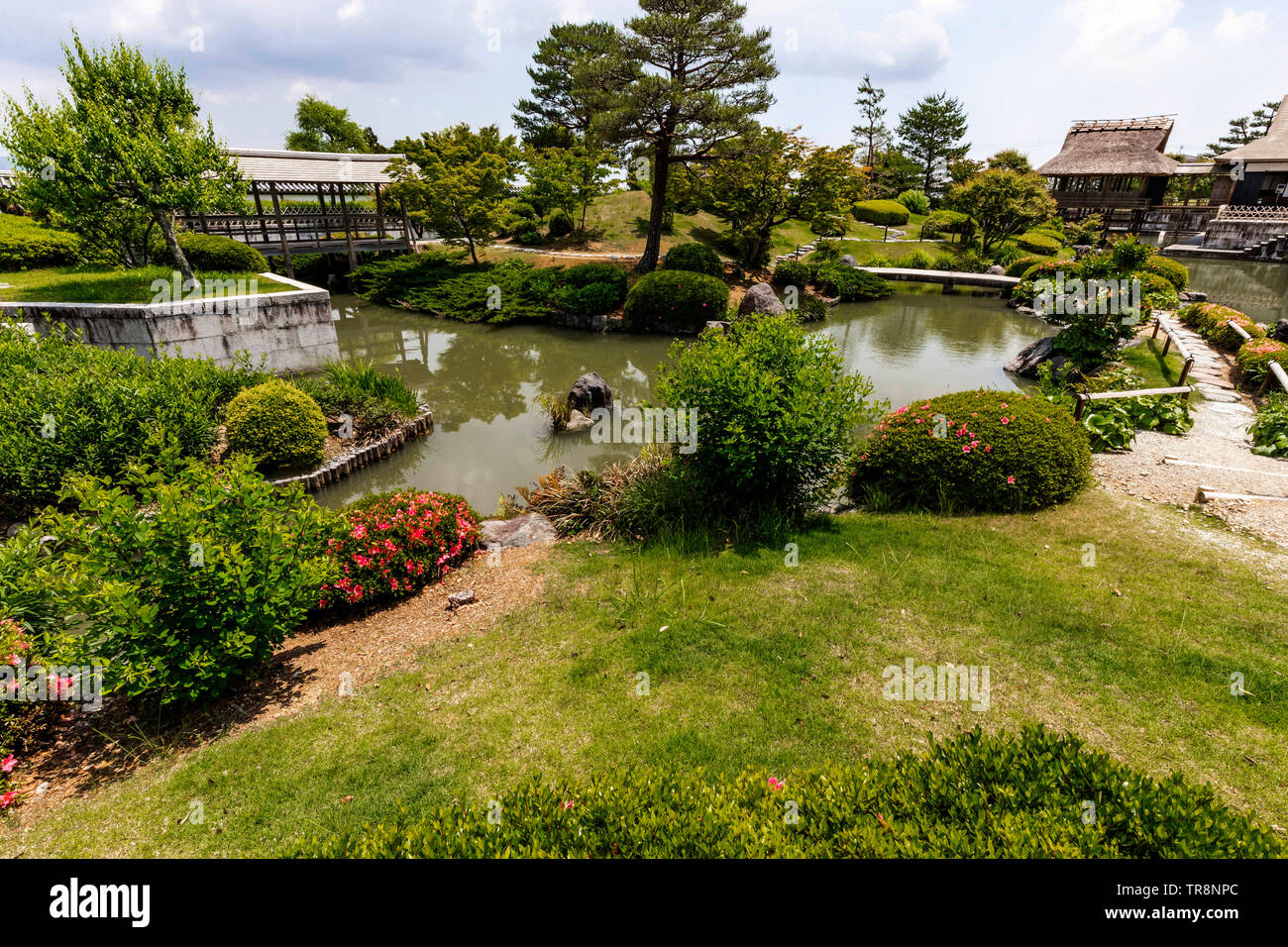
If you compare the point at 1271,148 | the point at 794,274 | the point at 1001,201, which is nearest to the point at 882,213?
the point at 1001,201

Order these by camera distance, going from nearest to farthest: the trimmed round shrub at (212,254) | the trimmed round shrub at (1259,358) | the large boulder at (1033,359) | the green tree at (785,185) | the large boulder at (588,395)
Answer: the trimmed round shrub at (1259,358), the large boulder at (588,395), the large boulder at (1033,359), the trimmed round shrub at (212,254), the green tree at (785,185)

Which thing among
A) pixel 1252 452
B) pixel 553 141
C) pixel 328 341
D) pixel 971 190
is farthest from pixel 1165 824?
pixel 553 141

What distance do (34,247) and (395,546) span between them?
798 inches

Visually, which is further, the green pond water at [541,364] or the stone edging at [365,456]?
the green pond water at [541,364]

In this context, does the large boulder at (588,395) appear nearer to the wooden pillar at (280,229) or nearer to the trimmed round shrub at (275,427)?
the trimmed round shrub at (275,427)

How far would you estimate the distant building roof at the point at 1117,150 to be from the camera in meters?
40.9

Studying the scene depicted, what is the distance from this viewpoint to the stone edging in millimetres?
10750

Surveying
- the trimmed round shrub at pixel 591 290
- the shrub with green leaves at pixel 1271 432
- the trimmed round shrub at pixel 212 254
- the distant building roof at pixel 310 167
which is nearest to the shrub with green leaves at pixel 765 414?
the shrub with green leaves at pixel 1271 432

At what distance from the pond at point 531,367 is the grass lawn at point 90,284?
406 centimetres

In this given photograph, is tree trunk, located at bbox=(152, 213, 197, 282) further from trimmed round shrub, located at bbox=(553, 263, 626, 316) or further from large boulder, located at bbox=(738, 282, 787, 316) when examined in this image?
large boulder, located at bbox=(738, 282, 787, 316)

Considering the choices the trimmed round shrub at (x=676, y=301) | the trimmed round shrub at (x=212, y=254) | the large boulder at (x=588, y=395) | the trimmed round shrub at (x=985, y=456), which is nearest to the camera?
the trimmed round shrub at (x=985, y=456)

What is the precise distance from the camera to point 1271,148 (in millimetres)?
38812

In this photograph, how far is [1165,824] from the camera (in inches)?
112

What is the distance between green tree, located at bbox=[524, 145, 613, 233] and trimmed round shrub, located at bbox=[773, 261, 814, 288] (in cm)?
1108
